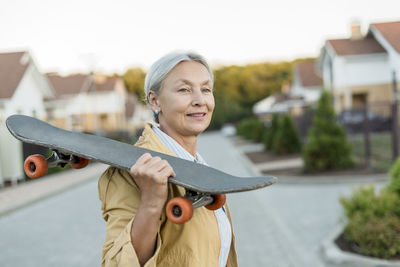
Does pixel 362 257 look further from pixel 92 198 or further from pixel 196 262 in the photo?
pixel 92 198

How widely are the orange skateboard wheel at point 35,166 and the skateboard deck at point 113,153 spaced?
69 millimetres

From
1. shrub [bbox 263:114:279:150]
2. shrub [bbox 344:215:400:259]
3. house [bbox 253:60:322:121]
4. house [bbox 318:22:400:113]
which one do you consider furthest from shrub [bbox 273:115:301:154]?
house [bbox 253:60:322:121]

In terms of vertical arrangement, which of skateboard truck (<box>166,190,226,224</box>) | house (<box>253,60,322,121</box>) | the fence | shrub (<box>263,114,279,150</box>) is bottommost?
house (<box>253,60,322,121</box>)

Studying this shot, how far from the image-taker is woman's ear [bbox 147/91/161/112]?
1.59m

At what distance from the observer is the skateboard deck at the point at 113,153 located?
1.07m

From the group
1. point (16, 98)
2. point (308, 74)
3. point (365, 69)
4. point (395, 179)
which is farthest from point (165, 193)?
point (308, 74)

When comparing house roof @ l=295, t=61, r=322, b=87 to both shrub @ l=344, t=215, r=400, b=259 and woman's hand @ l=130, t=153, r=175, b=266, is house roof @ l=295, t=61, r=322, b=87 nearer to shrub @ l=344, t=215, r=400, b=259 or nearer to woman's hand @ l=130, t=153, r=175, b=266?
shrub @ l=344, t=215, r=400, b=259

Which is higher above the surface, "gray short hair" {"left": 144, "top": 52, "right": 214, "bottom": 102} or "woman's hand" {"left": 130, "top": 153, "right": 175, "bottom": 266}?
→ "gray short hair" {"left": 144, "top": 52, "right": 214, "bottom": 102}

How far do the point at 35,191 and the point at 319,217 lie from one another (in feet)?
23.9

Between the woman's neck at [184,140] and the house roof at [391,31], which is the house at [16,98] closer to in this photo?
the woman's neck at [184,140]

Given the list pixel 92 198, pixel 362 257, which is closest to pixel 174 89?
pixel 362 257

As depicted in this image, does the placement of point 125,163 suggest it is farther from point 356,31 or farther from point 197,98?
point 356,31

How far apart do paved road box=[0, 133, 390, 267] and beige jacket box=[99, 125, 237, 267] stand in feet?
13.5

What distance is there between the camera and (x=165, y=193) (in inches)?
46.4
